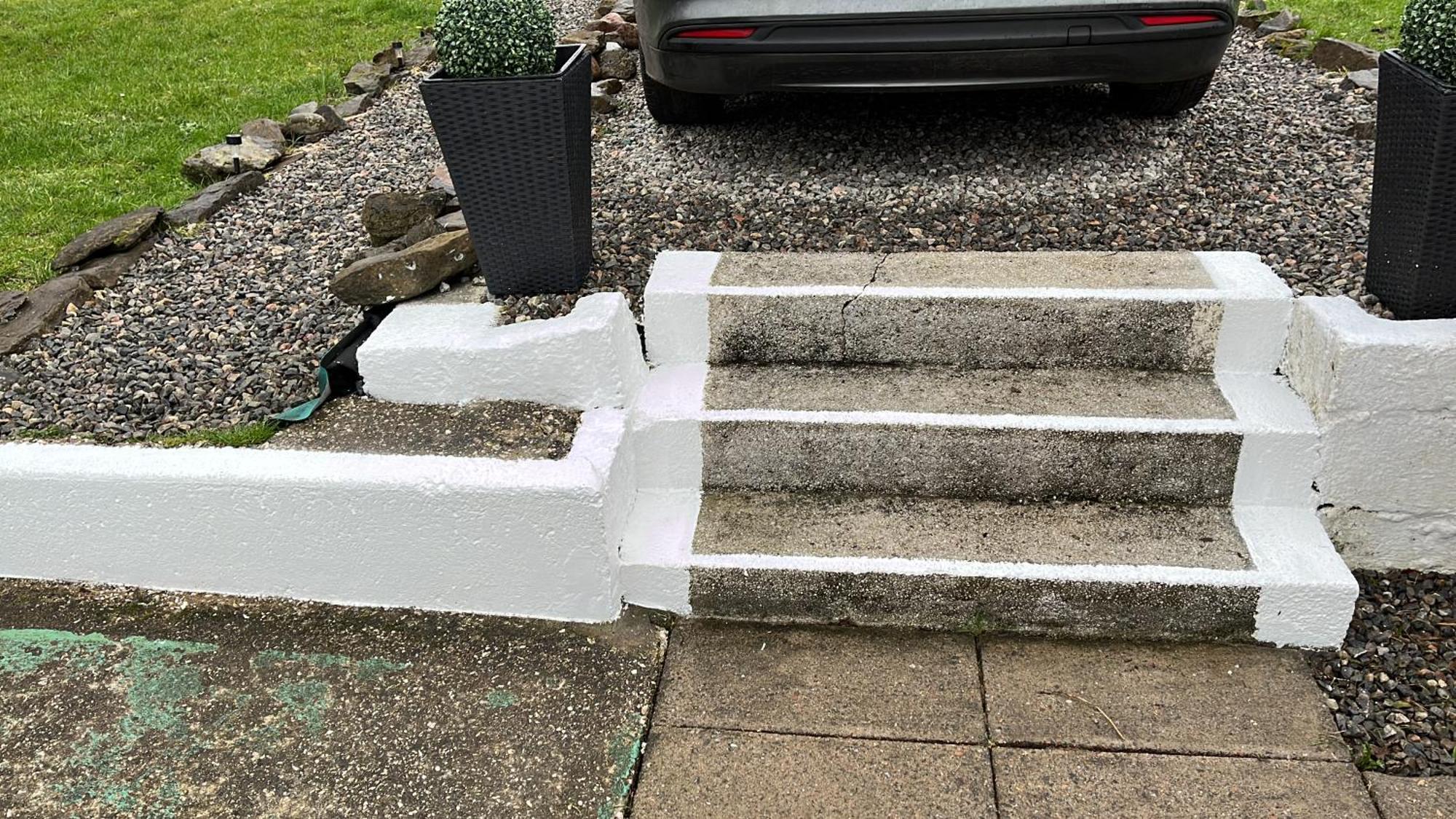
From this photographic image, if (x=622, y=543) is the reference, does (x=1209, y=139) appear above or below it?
above

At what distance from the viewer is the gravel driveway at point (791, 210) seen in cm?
326

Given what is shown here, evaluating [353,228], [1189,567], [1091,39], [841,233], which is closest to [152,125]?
[353,228]

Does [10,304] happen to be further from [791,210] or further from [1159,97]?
[1159,97]

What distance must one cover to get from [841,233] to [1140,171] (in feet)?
4.06

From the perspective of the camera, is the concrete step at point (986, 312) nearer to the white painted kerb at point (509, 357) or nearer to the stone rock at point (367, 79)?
the white painted kerb at point (509, 357)

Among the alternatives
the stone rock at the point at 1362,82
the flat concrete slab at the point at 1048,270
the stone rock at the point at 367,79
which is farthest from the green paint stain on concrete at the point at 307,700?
the stone rock at the point at 1362,82

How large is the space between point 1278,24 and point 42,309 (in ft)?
21.1

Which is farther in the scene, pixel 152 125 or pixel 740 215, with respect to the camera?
pixel 152 125

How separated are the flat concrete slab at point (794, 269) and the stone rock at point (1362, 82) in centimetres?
301

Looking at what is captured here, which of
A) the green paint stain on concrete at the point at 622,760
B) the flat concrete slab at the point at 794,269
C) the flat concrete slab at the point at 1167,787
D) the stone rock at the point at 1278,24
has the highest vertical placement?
the stone rock at the point at 1278,24

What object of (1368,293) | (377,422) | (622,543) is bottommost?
(622,543)

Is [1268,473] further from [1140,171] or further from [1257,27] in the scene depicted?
[1257,27]

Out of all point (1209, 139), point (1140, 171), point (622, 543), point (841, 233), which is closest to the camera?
Answer: point (622, 543)

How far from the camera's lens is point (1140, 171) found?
13.1ft
